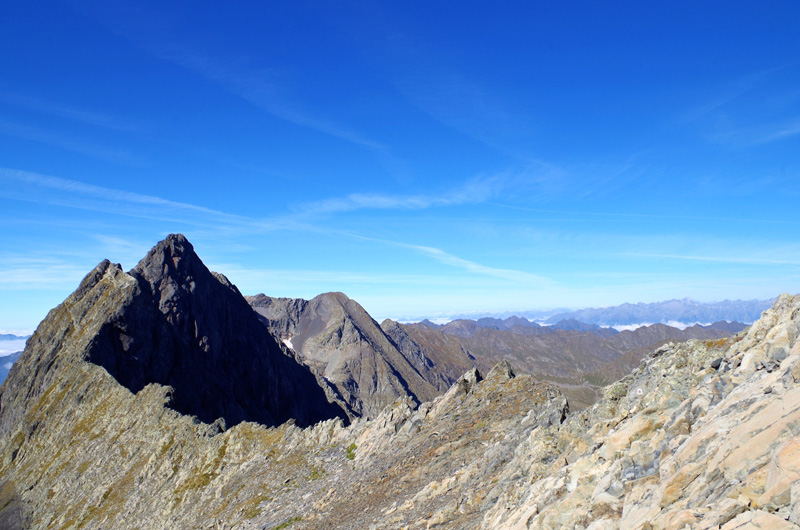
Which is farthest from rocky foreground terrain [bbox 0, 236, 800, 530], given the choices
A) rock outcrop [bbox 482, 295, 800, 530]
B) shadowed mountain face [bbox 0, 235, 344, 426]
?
shadowed mountain face [bbox 0, 235, 344, 426]

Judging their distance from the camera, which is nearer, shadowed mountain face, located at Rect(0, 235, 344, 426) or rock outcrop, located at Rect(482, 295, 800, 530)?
rock outcrop, located at Rect(482, 295, 800, 530)

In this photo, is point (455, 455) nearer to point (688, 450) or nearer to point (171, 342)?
point (688, 450)

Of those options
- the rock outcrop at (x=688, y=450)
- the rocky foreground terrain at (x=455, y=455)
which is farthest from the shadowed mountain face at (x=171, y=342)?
the rock outcrop at (x=688, y=450)

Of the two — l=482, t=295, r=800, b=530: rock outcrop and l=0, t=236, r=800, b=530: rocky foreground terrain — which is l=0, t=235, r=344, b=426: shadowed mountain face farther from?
l=482, t=295, r=800, b=530: rock outcrop

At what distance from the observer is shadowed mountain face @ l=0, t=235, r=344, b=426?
4601 inches

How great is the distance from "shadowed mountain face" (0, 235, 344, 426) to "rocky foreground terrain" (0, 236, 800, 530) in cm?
488

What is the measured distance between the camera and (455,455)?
30.8 metres

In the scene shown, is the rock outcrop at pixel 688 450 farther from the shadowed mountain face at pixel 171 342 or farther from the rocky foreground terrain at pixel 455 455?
the shadowed mountain face at pixel 171 342

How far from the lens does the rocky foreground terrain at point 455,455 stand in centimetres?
1143

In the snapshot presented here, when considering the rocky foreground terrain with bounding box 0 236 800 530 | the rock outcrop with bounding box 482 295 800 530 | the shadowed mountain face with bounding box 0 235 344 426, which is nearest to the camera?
the rock outcrop with bounding box 482 295 800 530

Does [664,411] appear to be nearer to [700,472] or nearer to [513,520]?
[700,472]

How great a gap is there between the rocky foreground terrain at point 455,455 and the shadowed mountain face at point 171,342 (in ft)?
16.0

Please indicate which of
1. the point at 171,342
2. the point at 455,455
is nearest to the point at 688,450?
the point at 455,455

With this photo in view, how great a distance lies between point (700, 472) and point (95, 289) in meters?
157
